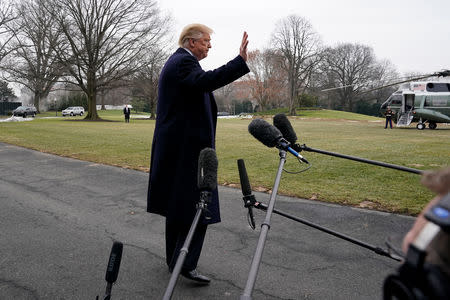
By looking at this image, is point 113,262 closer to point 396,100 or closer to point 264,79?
point 396,100

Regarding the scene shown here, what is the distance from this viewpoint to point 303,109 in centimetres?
7350

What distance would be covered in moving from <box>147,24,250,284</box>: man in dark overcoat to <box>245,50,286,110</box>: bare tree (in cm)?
7319

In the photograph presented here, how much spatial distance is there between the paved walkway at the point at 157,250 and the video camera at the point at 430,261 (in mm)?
840

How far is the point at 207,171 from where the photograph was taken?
5.85ft

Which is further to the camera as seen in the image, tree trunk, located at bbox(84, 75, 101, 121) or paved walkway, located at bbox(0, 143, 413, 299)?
tree trunk, located at bbox(84, 75, 101, 121)

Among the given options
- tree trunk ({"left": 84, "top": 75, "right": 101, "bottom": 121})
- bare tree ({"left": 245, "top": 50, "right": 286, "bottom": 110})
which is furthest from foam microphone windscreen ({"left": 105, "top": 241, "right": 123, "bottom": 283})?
bare tree ({"left": 245, "top": 50, "right": 286, "bottom": 110})

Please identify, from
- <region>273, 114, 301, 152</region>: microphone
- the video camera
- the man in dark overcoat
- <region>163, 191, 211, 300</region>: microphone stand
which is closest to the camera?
the video camera

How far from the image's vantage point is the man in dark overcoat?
2775 millimetres

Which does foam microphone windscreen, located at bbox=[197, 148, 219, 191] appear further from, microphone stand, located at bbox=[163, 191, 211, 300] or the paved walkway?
the paved walkway

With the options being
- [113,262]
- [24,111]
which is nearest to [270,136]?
[113,262]

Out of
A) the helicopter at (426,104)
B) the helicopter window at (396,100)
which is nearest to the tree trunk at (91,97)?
the helicopter window at (396,100)

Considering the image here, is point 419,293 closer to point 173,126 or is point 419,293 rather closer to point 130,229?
point 173,126

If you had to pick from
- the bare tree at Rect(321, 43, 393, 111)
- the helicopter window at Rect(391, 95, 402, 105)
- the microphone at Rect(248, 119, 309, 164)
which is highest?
the bare tree at Rect(321, 43, 393, 111)

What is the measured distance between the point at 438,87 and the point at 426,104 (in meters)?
2.00
